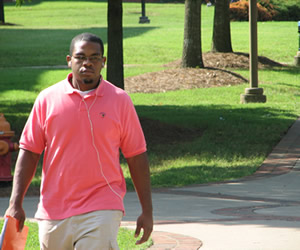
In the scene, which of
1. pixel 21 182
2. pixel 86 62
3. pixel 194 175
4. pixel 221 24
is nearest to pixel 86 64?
pixel 86 62

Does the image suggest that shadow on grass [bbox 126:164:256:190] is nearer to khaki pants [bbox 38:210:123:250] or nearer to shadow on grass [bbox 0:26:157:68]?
khaki pants [bbox 38:210:123:250]

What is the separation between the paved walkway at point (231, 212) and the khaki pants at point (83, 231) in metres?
2.49

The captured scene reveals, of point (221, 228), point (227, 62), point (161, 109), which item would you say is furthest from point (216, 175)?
point (227, 62)

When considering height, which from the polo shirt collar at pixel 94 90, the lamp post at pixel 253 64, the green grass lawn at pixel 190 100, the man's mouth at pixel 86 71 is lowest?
the green grass lawn at pixel 190 100

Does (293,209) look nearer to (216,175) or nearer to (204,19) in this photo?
(216,175)

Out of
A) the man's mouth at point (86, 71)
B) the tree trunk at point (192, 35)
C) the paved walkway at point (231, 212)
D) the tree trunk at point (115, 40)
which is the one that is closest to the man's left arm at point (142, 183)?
the man's mouth at point (86, 71)

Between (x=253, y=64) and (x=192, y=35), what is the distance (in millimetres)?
5574

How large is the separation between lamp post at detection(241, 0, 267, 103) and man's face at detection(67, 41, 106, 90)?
13.3m

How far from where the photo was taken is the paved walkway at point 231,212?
6602 mm

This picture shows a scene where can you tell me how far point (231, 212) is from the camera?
809 cm

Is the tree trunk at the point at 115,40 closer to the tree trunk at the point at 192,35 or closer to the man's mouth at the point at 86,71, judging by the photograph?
the tree trunk at the point at 192,35

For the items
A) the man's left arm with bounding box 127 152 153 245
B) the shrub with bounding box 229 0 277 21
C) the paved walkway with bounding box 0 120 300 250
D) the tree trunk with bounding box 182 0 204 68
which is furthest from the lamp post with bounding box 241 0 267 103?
the shrub with bounding box 229 0 277 21

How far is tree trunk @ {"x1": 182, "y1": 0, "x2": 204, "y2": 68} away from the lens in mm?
22469

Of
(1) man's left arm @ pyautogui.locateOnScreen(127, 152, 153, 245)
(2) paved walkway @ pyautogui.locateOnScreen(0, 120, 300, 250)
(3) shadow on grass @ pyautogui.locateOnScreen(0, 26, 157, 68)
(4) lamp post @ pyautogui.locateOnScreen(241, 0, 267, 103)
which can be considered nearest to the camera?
(1) man's left arm @ pyautogui.locateOnScreen(127, 152, 153, 245)
